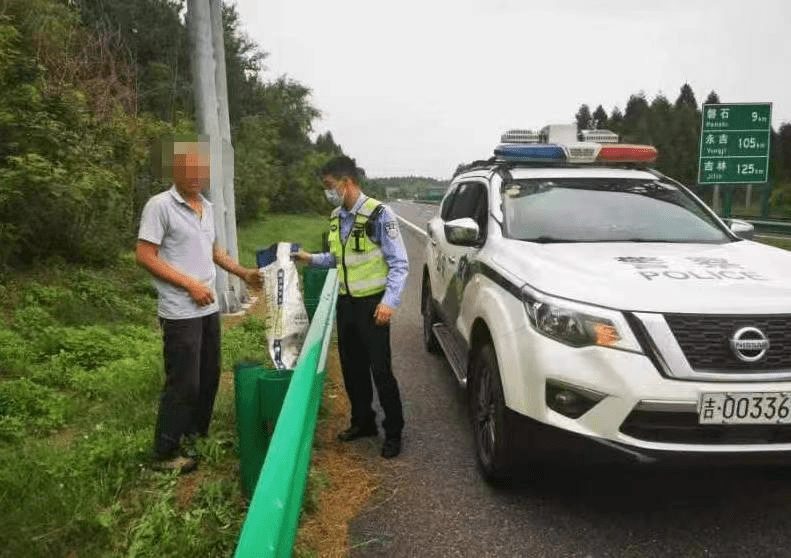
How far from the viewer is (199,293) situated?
11.0ft

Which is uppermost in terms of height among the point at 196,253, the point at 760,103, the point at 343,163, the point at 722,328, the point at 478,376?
the point at 760,103

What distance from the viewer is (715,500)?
3.37m

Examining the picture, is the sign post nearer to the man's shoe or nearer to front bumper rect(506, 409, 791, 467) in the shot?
front bumper rect(506, 409, 791, 467)

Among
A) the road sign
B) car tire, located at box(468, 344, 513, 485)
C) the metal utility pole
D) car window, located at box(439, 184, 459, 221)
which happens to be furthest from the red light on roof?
the road sign

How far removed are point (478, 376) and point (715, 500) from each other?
140 centimetres

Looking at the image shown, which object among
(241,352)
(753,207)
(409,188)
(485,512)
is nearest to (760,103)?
(241,352)

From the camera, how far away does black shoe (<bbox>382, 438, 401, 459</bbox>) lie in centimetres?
407

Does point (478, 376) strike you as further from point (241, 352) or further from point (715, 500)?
point (241, 352)

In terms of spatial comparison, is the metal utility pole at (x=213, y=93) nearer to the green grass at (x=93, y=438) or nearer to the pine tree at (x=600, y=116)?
the green grass at (x=93, y=438)

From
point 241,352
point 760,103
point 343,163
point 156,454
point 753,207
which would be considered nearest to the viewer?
point 156,454

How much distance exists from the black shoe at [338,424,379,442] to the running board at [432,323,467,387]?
69cm

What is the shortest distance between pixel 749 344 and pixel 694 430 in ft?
1.43

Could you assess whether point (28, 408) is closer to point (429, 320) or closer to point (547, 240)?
point (429, 320)

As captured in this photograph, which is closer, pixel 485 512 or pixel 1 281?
pixel 485 512
